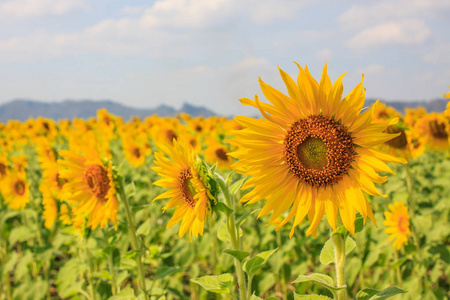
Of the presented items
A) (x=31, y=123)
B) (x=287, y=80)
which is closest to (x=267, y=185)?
(x=287, y=80)

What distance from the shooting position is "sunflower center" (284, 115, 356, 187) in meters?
1.82

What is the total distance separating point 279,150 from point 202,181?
17.1 inches

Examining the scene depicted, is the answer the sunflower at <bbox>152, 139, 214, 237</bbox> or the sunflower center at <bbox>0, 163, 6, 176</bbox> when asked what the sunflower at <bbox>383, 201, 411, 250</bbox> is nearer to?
the sunflower at <bbox>152, 139, 214, 237</bbox>

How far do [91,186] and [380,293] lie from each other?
7.05 feet

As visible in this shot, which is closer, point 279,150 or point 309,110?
point 309,110

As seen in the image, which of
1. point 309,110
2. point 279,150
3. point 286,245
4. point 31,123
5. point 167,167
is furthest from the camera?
point 31,123

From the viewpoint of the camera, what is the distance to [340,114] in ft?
5.78

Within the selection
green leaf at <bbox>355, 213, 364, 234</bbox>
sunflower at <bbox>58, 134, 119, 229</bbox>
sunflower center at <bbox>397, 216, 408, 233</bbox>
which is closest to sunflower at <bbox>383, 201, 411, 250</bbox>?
sunflower center at <bbox>397, 216, 408, 233</bbox>

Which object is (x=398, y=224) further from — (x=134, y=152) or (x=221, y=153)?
(x=134, y=152)

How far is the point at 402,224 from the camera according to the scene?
413 centimetres

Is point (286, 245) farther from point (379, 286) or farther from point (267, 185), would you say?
point (267, 185)

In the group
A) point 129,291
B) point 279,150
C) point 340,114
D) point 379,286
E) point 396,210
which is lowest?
point 379,286

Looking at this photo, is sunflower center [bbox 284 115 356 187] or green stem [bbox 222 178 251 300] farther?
green stem [bbox 222 178 251 300]

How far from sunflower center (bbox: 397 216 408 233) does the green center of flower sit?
8.83ft
